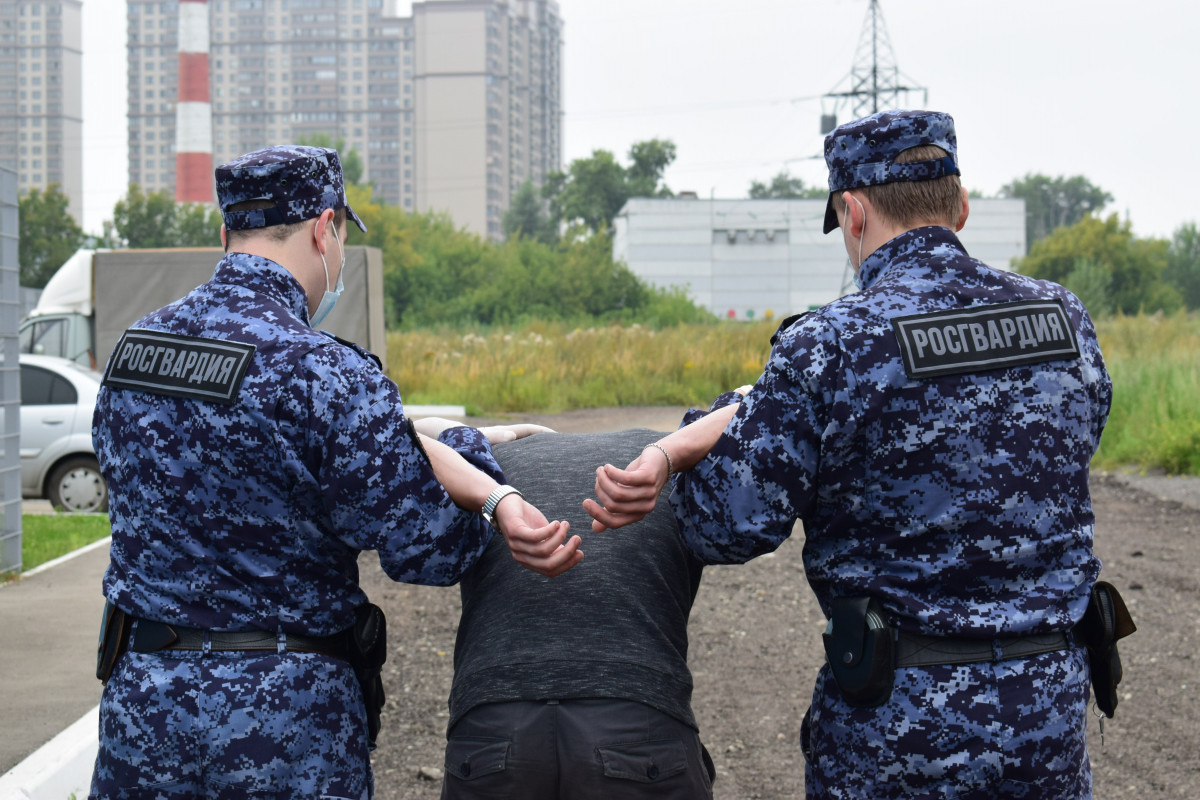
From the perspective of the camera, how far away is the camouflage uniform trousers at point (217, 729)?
7.20 feet

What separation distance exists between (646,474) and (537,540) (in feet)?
0.91

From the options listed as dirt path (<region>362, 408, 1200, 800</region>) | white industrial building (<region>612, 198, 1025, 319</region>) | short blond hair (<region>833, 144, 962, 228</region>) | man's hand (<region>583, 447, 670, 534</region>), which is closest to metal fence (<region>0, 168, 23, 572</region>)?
dirt path (<region>362, 408, 1200, 800</region>)

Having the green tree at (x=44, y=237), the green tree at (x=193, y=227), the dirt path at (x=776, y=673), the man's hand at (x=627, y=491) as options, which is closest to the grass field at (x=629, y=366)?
the dirt path at (x=776, y=673)

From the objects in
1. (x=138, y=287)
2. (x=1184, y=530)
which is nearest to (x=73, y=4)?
(x=138, y=287)

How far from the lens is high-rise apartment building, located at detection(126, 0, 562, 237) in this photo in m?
113

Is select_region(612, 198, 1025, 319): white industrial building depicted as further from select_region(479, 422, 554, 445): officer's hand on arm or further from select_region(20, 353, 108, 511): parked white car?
select_region(479, 422, 554, 445): officer's hand on arm

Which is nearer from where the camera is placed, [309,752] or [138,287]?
[309,752]

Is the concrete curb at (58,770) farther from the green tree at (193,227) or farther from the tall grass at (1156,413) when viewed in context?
the green tree at (193,227)

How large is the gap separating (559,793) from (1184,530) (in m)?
8.28

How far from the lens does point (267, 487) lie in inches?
87.8

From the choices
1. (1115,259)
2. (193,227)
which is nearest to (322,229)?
(193,227)

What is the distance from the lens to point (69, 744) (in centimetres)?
418

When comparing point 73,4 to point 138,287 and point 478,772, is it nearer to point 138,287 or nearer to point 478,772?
point 138,287

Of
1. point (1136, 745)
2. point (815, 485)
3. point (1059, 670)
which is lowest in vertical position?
point (1136, 745)
